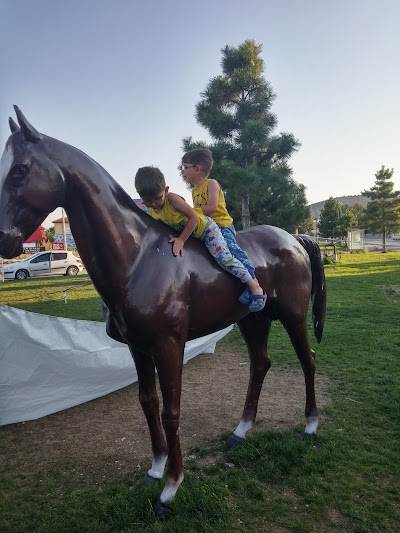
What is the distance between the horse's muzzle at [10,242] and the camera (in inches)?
78.1

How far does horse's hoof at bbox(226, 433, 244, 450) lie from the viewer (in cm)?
339

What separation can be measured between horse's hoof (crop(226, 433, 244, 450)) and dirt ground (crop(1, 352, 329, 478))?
24 centimetres

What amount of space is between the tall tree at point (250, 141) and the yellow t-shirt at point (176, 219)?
12211 mm

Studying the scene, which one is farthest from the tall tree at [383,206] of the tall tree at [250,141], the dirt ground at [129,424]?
the dirt ground at [129,424]

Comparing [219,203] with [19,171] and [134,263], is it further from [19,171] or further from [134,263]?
[19,171]

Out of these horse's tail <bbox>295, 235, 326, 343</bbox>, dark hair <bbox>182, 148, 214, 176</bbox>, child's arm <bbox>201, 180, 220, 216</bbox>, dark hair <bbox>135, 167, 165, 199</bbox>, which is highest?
dark hair <bbox>182, 148, 214, 176</bbox>

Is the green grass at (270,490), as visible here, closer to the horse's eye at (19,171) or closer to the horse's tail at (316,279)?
the horse's tail at (316,279)

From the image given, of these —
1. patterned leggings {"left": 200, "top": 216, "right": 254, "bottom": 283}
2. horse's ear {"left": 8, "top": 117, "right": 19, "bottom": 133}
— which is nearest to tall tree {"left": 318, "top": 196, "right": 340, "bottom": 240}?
patterned leggings {"left": 200, "top": 216, "right": 254, "bottom": 283}

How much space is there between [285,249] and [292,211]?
48.2 ft

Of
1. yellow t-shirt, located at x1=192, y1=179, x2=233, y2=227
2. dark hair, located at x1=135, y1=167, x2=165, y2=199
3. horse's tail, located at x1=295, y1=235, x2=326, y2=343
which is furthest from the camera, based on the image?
A: horse's tail, located at x1=295, y1=235, x2=326, y2=343

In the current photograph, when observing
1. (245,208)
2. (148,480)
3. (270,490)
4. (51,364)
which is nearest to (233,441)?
(270,490)

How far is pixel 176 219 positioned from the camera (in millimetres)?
2682

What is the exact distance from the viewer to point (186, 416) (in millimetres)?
4121

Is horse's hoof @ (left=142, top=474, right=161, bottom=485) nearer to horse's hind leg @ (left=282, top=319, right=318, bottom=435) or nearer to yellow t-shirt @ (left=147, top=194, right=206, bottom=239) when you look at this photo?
horse's hind leg @ (left=282, top=319, right=318, bottom=435)
